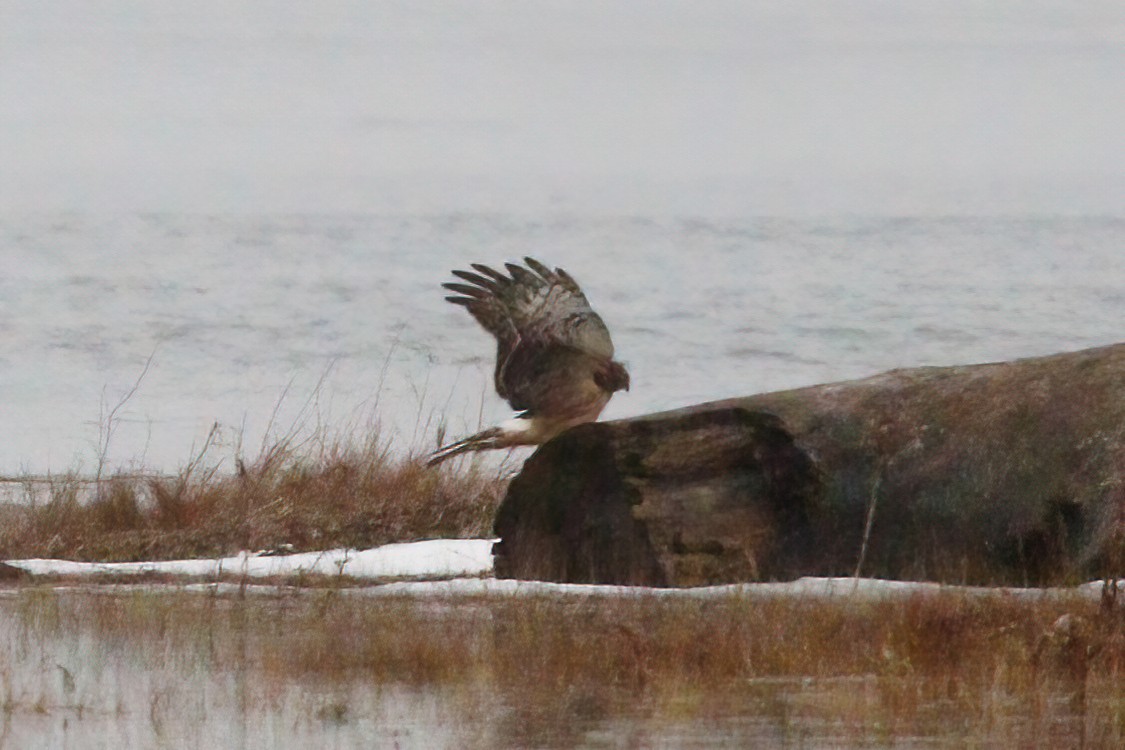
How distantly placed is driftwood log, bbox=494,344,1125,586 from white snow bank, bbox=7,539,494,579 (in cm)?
57

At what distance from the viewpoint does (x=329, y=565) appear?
826 cm

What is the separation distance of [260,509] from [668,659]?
4655 mm

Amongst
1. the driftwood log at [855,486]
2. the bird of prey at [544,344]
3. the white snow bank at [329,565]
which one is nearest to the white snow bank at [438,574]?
the white snow bank at [329,565]

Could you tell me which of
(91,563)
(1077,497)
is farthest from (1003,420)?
(91,563)

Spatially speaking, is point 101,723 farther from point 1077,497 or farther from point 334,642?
point 1077,497

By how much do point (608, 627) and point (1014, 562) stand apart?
6.15ft

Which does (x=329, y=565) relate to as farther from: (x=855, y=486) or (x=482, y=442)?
Result: (x=855, y=486)

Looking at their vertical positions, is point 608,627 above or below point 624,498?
below

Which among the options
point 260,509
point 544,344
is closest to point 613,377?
point 544,344

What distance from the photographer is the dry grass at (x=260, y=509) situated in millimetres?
9305

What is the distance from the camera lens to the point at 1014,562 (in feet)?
22.8

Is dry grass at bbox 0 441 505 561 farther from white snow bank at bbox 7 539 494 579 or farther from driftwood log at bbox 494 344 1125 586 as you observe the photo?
driftwood log at bbox 494 344 1125 586

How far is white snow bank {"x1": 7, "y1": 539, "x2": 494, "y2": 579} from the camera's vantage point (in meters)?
7.95

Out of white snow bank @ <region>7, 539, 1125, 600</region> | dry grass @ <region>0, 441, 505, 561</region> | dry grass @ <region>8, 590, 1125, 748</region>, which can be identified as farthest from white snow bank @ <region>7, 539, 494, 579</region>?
dry grass @ <region>8, 590, 1125, 748</region>
